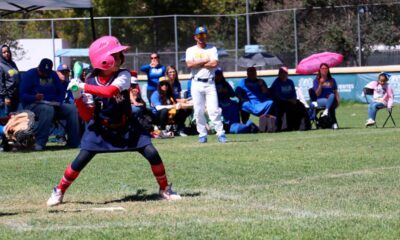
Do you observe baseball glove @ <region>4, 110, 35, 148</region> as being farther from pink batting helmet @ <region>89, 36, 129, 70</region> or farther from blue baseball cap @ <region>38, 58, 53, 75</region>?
pink batting helmet @ <region>89, 36, 129, 70</region>

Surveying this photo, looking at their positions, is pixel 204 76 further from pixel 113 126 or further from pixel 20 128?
pixel 113 126

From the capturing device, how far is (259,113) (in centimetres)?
2114

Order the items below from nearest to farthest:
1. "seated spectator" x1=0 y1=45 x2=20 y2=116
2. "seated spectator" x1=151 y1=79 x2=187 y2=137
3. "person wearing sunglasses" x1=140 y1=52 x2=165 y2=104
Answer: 1. "seated spectator" x1=0 y1=45 x2=20 y2=116
2. "seated spectator" x1=151 y1=79 x2=187 y2=137
3. "person wearing sunglasses" x1=140 y1=52 x2=165 y2=104

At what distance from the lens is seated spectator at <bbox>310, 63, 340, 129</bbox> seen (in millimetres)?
21516

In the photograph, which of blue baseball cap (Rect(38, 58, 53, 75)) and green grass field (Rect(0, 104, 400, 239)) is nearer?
green grass field (Rect(0, 104, 400, 239))

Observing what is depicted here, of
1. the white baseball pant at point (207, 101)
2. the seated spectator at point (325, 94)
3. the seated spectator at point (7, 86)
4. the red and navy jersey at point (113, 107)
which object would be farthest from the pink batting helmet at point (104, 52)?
the seated spectator at point (325, 94)

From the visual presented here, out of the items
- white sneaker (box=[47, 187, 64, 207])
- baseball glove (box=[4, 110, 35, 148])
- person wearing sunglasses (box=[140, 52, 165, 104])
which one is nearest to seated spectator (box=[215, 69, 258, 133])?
person wearing sunglasses (box=[140, 52, 165, 104])

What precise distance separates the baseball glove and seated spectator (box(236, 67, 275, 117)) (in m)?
6.28

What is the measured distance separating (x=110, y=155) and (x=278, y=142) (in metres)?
3.53

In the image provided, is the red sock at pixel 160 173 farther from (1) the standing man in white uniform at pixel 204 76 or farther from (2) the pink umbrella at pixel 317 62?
(2) the pink umbrella at pixel 317 62

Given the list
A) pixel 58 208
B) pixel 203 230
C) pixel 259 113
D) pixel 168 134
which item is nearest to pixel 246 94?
pixel 259 113

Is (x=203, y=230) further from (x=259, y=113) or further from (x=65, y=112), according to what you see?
(x=259, y=113)

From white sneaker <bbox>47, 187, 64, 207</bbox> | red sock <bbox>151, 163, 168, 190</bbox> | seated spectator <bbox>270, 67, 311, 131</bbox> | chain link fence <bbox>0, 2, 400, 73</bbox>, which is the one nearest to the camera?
white sneaker <bbox>47, 187, 64, 207</bbox>

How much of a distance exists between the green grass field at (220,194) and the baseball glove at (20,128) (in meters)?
0.60
